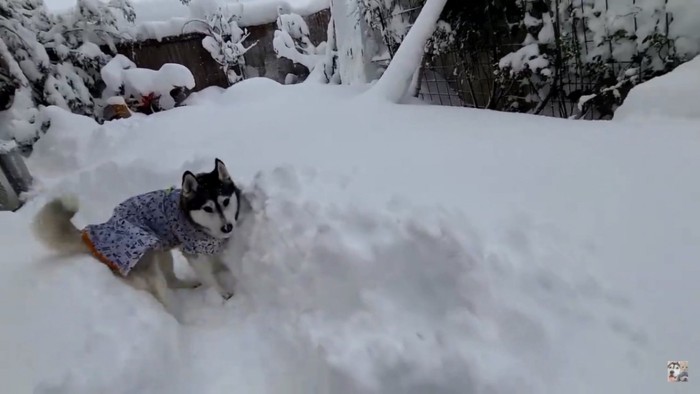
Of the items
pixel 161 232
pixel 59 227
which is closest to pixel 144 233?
pixel 161 232

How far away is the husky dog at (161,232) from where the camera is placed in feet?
6.22

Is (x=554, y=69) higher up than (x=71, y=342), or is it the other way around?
(x=554, y=69)

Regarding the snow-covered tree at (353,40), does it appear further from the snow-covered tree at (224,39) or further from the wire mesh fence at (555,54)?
the snow-covered tree at (224,39)

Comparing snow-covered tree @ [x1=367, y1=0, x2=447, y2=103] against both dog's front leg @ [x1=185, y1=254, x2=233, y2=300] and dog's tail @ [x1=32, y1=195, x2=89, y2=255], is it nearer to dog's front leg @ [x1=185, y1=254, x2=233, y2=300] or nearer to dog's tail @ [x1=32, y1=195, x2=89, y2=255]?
dog's front leg @ [x1=185, y1=254, x2=233, y2=300]

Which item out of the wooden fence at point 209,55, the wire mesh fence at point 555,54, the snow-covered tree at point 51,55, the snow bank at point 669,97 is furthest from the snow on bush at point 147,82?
the snow bank at point 669,97

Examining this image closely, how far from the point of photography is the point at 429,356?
114 cm

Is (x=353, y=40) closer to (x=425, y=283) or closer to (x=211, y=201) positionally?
(x=211, y=201)

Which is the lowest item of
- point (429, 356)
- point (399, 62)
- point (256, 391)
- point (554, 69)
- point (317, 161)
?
point (256, 391)

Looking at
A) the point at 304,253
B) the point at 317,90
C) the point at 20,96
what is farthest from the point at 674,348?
the point at 20,96

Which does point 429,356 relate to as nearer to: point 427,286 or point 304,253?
point 427,286

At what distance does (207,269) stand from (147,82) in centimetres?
483

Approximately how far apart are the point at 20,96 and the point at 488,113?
5374mm

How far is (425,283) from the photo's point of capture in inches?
54.1

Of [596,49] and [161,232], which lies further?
[596,49]
